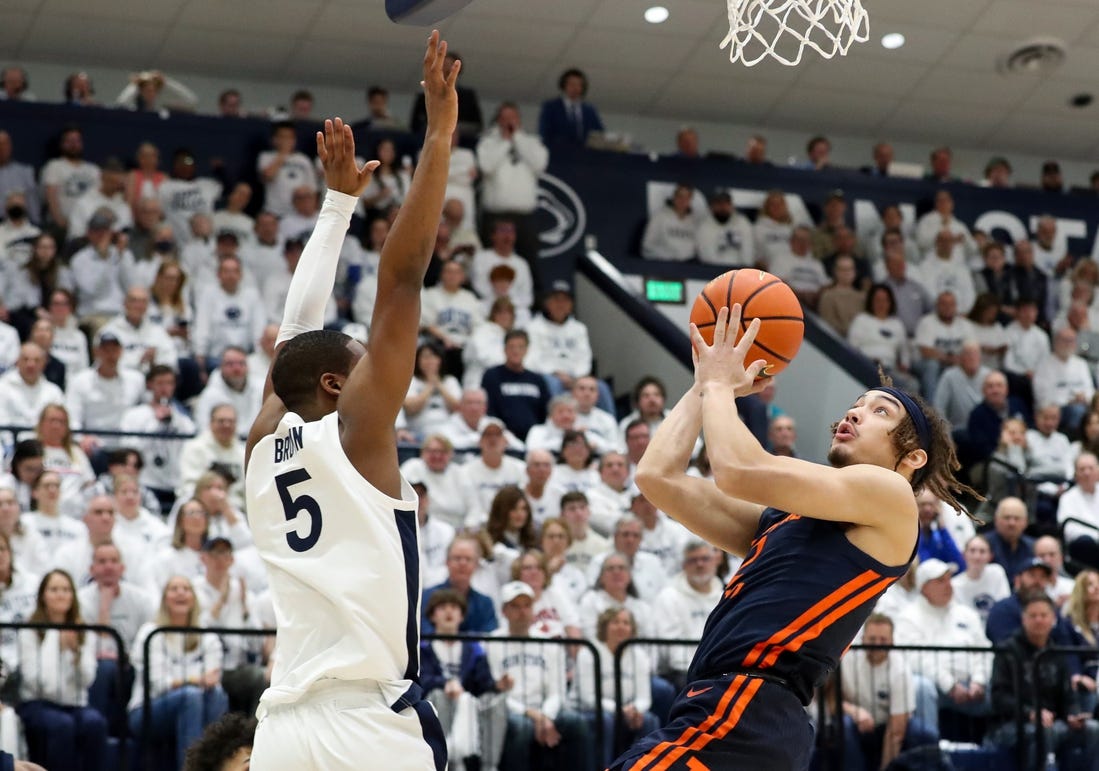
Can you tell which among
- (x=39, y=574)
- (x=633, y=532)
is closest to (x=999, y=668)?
(x=633, y=532)

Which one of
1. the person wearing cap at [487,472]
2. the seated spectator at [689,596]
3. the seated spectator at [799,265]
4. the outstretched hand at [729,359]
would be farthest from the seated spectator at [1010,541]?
the outstretched hand at [729,359]

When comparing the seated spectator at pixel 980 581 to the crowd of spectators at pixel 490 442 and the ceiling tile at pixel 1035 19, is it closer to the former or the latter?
the crowd of spectators at pixel 490 442

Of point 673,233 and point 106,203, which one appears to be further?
point 673,233

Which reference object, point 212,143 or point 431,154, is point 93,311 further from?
point 431,154

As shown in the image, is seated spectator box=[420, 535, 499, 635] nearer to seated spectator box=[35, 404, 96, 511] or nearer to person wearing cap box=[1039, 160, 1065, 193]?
seated spectator box=[35, 404, 96, 511]

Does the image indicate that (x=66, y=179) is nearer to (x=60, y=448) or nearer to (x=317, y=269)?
(x=60, y=448)

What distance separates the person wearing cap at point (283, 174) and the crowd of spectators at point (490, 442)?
3 cm

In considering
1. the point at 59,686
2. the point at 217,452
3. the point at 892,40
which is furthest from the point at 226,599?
the point at 892,40

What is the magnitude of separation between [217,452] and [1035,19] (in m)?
10.7

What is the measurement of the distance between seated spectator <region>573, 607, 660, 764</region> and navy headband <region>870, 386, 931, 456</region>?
5180 mm

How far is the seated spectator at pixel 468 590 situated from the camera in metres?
10.7

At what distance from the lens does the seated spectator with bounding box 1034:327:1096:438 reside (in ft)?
54.7

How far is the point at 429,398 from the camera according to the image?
45.0 feet

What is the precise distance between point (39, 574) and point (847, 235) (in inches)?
400
